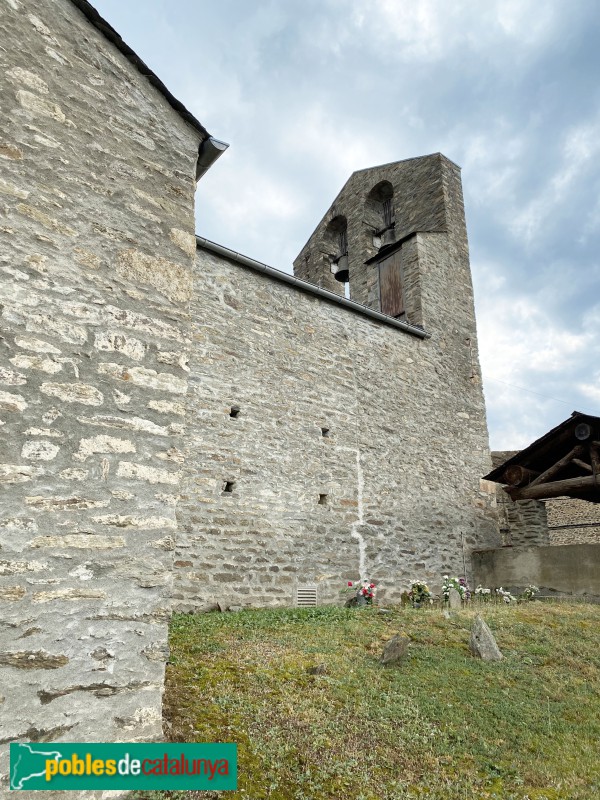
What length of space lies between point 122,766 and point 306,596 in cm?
516

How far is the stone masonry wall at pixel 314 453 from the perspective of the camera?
7.09m

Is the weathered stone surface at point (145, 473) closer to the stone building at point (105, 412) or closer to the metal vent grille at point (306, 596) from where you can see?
the stone building at point (105, 412)

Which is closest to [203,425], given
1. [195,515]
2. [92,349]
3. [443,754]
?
[195,515]

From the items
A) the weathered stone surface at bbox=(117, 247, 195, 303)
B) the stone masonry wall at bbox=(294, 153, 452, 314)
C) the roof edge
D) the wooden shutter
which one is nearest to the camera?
the weathered stone surface at bbox=(117, 247, 195, 303)

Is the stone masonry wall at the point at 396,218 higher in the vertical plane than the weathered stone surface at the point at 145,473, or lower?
higher

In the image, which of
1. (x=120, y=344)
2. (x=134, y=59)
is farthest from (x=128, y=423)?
(x=134, y=59)

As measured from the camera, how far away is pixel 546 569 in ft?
28.1

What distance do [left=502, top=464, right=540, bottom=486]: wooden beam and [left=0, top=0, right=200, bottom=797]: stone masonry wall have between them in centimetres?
796

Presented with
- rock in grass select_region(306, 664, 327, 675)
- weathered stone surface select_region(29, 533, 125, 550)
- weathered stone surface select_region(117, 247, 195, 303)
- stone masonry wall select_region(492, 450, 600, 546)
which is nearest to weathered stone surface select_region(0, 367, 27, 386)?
weathered stone surface select_region(29, 533, 125, 550)

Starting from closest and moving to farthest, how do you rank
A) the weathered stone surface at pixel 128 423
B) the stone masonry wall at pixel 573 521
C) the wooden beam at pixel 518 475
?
the weathered stone surface at pixel 128 423 < the wooden beam at pixel 518 475 < the stone masonry wall at pixel 573 521

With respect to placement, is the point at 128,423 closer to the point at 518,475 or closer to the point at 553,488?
the point at 553,488

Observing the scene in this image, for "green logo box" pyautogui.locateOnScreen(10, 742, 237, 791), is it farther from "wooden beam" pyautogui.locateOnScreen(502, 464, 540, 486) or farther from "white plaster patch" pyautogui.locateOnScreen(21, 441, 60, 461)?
"wooden beam" pyautogui.locateOnScreen(502, 464, 540, 486)

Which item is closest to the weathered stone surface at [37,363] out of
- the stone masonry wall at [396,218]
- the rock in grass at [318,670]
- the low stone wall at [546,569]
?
the rock in grass at [318,670]

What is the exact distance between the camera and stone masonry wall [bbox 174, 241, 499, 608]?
7.09 m
